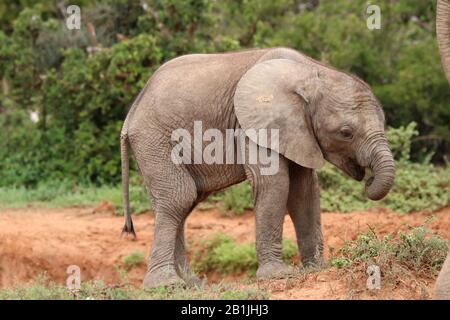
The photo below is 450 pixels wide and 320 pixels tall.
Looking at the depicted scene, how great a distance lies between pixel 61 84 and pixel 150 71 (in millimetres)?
1349

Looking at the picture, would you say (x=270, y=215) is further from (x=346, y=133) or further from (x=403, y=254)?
(x=403, y=254)

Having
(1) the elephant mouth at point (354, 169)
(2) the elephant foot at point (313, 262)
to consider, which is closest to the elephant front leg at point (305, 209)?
(2) the elephant foot at point (313, 262)

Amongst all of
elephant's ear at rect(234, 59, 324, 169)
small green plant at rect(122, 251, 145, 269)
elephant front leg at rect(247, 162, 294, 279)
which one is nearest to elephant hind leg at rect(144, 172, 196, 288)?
elephant front leg at rect(247, 162, 294, 279)

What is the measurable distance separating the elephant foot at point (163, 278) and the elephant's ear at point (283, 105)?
1314 millimetres

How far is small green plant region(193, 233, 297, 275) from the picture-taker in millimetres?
11070

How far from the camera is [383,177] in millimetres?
7930

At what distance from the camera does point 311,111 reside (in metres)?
8.34

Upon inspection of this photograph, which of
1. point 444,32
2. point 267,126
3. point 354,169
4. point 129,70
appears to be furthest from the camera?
point 129,70

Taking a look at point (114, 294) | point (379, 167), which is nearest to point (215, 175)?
point (379, 167)

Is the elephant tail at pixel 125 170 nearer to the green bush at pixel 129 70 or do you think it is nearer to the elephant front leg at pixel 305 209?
the elephant front leg at pixel 305 209

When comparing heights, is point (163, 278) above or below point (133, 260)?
above

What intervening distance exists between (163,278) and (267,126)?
1.54 meters

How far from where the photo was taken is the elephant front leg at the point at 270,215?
816 cm

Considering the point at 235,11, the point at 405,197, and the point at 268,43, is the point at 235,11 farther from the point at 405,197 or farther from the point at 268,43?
the point at 405,197
